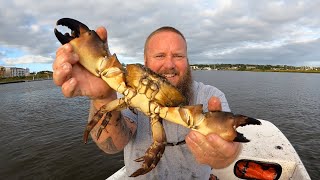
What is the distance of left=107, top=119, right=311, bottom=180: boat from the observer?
6785 mm

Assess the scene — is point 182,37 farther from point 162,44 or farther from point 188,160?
point 188,160

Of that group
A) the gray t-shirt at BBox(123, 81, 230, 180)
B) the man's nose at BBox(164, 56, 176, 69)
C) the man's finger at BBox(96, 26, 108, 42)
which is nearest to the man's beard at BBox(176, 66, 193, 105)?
the gray t-shirt at BBox(123, 81, 230, 180)

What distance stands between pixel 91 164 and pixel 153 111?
1256 centimetres

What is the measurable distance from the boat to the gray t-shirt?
6.62 ft

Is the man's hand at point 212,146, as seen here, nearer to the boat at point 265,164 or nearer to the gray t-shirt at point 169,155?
the gray t-shirt at point 169,155

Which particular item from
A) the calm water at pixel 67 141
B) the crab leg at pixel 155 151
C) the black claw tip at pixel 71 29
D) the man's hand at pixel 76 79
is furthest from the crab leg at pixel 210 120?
the calm water at pixel 67 141

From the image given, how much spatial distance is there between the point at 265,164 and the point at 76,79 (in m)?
5.78

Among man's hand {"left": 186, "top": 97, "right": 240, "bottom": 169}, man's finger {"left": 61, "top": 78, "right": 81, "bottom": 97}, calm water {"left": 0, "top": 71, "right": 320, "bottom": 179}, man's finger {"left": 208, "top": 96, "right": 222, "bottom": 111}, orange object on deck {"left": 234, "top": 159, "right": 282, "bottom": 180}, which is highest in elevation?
man's finger {"left": 61, "top": 78, "right": 81, "bottom": 97}

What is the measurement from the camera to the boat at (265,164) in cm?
679

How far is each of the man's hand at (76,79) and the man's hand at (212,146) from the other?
1.15m

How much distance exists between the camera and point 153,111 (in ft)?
9.83

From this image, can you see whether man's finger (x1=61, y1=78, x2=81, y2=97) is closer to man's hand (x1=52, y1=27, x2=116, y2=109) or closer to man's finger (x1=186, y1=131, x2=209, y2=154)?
man's hand (x1=52, y1=27, x2=116, y2=109)

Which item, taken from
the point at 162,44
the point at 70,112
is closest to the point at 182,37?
the point at 162,44

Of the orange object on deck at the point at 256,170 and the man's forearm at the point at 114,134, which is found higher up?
the man's forearm at the point at 114,134
